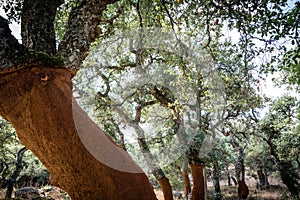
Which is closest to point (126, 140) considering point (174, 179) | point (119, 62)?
point (119, 62)

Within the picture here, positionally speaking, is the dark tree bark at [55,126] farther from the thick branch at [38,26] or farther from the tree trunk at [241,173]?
the tree trunk at [241,173]

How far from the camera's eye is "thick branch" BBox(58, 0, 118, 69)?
9.84 feet

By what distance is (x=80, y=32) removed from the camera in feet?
10.2

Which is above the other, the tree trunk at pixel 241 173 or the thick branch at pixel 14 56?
the thick branch at pixel 14 56

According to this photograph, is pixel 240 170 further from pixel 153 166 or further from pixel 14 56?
pixel 14 56

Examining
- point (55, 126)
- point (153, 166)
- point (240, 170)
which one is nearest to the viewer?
point (55, 126)

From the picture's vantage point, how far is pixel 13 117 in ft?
7.76

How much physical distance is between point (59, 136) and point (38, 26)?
1.50 metres

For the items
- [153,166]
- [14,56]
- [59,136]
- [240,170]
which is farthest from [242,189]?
[14,56]

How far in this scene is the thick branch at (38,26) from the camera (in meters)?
2.96

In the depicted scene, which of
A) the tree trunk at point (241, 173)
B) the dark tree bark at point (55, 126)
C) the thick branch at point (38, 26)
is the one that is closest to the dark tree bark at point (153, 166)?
the tree trunk at point (241, 173)

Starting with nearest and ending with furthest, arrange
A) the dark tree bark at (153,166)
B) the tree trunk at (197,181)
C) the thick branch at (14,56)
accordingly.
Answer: the thick branch at (14,56)
the tree trunk at (197,181)
the dark tree bark at (153,166)

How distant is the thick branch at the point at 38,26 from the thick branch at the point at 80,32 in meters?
0.16

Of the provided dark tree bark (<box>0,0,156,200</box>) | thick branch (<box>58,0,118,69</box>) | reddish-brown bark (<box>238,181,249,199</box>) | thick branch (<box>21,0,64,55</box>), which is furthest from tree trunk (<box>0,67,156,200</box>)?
reddish-brown bark (<box>238,181,249,199</box>)
